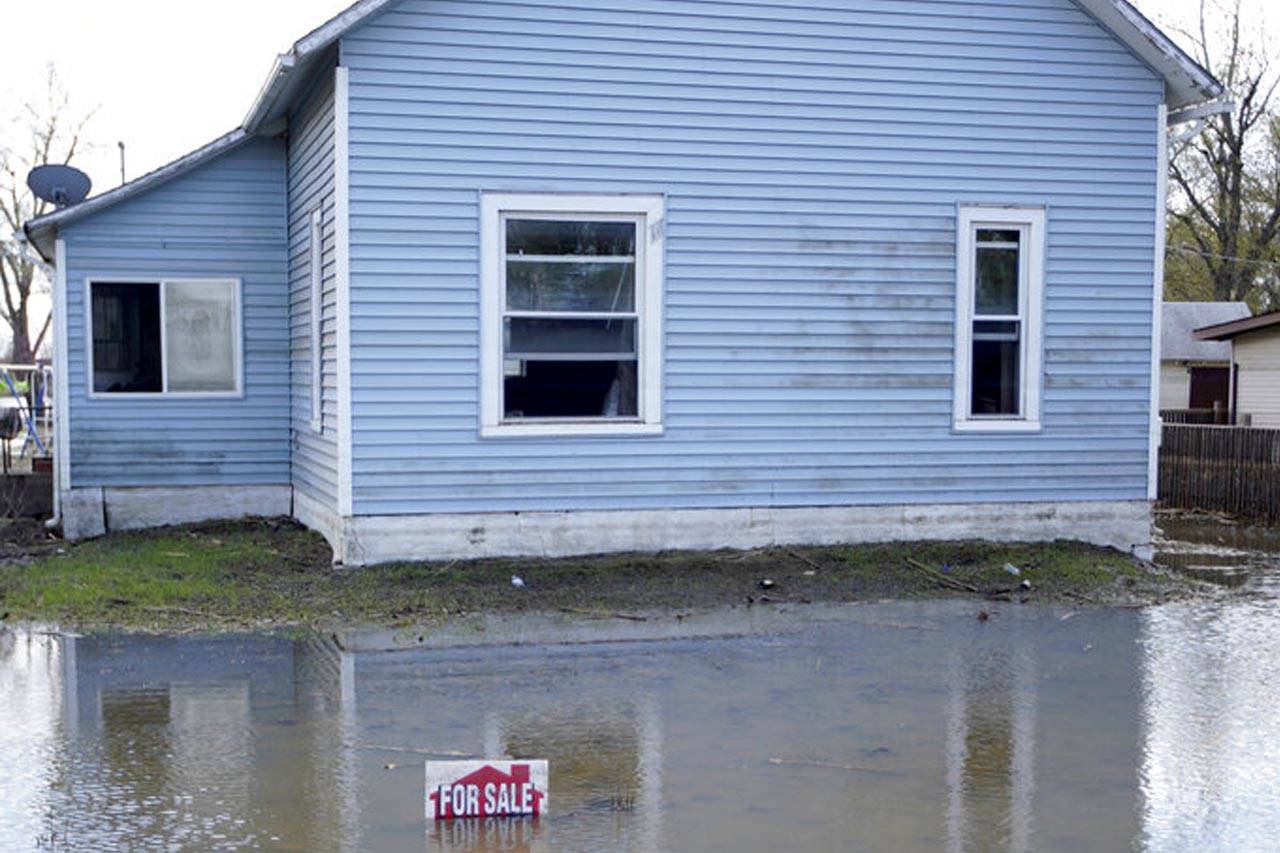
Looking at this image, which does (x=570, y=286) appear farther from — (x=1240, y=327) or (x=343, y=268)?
(x=1240, y=327)

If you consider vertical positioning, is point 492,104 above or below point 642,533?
above

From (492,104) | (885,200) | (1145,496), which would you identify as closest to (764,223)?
(885,200)

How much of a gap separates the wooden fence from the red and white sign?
14895 mm

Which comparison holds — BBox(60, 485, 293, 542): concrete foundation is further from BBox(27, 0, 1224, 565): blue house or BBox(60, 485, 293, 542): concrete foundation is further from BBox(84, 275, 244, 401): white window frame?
BBox(84, 275, 244, 401): white window frame

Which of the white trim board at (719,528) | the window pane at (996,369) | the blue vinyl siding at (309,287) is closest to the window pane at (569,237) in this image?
the blue vinyl siding at (309,287)

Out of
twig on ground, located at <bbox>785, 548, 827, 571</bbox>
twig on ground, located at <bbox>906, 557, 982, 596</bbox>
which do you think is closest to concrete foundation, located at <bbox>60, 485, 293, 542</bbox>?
twig on ground, located at <bbox>785, 548, 827, 571</bbox>

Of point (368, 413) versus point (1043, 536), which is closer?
point (368, 413)

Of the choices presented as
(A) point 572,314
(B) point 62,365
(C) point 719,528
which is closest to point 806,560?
(C) point 719,528

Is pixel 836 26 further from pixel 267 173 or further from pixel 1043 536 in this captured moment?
pixel 267 173

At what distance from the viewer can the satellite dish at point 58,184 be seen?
15.4m

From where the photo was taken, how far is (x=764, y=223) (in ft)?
41.3

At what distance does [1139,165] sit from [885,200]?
106 inches

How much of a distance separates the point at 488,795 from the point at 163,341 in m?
9.79

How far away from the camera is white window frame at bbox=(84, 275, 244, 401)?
47.0ft
